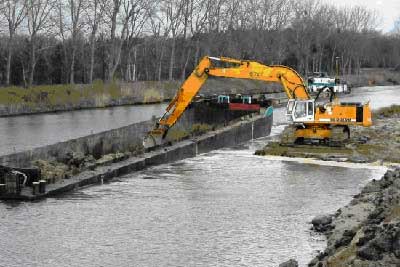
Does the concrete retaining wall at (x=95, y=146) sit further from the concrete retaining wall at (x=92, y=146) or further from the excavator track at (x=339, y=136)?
the excavator track at (x=339, y=136)

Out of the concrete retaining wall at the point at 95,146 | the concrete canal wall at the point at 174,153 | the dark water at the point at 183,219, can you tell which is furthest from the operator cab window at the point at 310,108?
the concrete retaining wall at the point at 95,146

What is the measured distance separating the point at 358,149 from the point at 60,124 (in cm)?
2227

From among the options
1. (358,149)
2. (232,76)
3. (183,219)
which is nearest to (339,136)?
(358,149)

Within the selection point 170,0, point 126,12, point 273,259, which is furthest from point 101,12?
point 273,259

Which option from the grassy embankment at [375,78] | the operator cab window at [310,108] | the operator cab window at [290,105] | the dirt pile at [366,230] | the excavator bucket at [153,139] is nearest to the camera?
the dirt pile at [366,230]

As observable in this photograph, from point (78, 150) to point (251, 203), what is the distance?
1027 cm

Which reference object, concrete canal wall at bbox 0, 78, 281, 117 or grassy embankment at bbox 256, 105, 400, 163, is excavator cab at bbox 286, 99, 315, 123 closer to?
grassy embankment at bbox 256, 105, 400, 163

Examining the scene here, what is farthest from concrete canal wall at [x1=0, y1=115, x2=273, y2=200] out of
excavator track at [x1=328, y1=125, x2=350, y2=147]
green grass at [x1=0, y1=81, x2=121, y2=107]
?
green grass at [x1=0, y1=81, x2=121, y2=107]

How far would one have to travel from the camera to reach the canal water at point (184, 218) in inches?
733

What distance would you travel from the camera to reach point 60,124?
52.1 metres

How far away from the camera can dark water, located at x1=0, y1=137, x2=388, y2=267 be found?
18.6 m

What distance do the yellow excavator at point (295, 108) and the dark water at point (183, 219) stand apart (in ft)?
20.7

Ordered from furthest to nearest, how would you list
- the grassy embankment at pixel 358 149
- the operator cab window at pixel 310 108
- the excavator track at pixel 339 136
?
the excavator track at pixel 339 136, the operator cab window at pixel 310 108, the grassy embankment at pixel 358 149

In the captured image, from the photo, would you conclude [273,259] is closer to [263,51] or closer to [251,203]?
[251,203]
